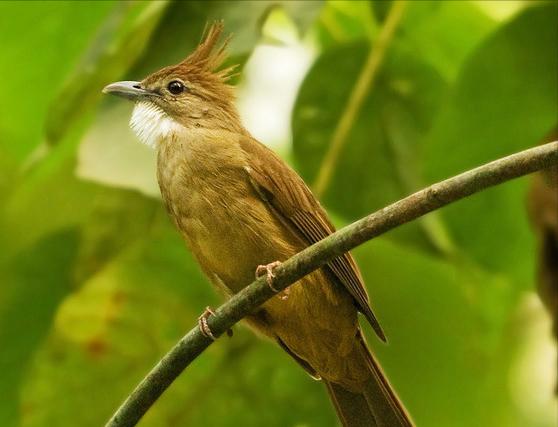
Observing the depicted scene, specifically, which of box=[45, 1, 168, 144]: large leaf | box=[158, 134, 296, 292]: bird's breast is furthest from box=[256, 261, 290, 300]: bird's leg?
box=[45, 1, 168, 144]: large leaf

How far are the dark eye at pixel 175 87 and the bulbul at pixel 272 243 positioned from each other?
1.26ft

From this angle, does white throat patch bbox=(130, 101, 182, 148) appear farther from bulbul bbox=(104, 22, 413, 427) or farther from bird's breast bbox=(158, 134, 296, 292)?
bird's breast bbox=(158, 134, 296, 292)

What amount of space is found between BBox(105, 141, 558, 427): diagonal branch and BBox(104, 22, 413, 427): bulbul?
80cm

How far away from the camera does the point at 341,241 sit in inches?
93.0

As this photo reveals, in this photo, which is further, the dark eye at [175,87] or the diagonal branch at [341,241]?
the dark eye at [175,87]

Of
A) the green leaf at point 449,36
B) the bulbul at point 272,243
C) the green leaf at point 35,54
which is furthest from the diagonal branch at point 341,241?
the green leaf at point 449,36

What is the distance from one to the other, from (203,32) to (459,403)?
153cm

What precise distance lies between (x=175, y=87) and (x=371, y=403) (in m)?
1.39

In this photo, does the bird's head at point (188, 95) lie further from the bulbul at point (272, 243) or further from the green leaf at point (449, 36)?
the green leaf at point (449, 36)

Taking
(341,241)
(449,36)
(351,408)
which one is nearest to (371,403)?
(351,408)

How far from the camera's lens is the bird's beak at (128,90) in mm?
3926

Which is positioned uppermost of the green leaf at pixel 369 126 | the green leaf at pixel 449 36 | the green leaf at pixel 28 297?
the green leaf at pixel 449 36

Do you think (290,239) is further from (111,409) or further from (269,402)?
(111,409)

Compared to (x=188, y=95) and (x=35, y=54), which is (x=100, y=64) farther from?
(x=188, y=95)
